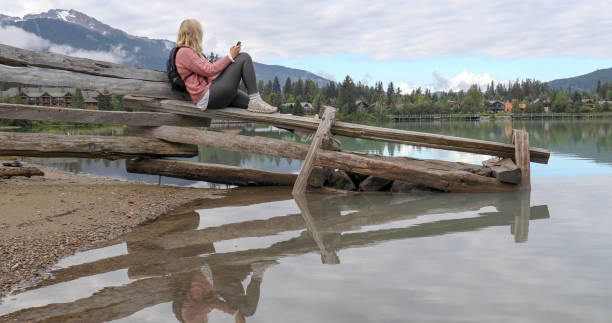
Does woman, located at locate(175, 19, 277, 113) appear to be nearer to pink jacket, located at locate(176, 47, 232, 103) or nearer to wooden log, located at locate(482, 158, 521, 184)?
pink jacket, located at locate(176, 47, 232, 103)

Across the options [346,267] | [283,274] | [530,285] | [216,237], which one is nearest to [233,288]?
[283,274]

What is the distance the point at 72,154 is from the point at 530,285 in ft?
26.3

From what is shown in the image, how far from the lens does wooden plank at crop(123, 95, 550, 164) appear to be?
829 centimetres

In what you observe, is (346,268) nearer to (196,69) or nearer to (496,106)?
(196,69)

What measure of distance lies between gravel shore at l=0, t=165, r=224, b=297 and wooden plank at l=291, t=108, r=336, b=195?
1.61 meters

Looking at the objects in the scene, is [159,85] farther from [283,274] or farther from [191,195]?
[283,274]

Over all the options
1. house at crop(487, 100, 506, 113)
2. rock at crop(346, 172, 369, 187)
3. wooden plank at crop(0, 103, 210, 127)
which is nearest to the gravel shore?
wooden plank at crop(0, 103, 210, 127)

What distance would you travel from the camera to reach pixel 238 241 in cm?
492

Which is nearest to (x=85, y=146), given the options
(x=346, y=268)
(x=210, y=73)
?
(x=210, y=73)

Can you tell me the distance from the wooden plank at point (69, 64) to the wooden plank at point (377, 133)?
503mm

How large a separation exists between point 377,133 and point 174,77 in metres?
3.94

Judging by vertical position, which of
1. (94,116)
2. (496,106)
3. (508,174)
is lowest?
(508,174)

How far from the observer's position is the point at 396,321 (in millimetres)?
2881

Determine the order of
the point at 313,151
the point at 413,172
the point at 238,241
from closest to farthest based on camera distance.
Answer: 1. the point at 238,241
2. the point at 413,172
3. the point at 313,151
